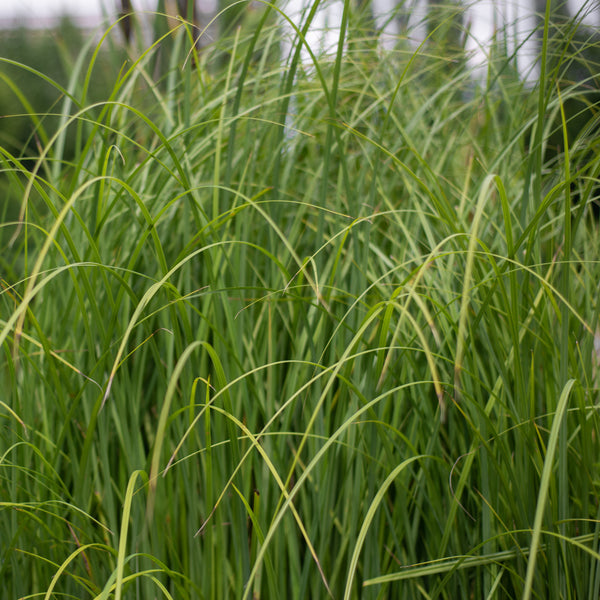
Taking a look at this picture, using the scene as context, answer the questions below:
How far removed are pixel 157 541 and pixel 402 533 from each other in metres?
0.33

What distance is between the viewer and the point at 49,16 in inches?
75.0

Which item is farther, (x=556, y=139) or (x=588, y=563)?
(x=556, y=139)

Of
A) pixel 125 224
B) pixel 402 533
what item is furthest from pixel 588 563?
pixel 125 224

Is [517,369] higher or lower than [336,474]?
higher

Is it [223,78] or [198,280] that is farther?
[223,78]

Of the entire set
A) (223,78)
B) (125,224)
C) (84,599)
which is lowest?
(84,599)

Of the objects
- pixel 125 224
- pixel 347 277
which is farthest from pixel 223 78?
pixel 347 277

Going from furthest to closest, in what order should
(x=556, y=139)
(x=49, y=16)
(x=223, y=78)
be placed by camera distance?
1. (x=49, y=16)
2. (x=556, y=139)
3. (x=223, y=78)

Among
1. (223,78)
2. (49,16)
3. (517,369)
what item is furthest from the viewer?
(49,16)

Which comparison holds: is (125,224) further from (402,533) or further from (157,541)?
(402,533)

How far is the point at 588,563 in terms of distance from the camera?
0.68 metres

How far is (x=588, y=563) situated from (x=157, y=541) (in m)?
0.57

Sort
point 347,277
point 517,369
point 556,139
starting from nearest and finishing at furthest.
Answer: point 517,369
point 347,277
point 556,139

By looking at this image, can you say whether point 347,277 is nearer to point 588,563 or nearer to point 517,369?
point 517,369
